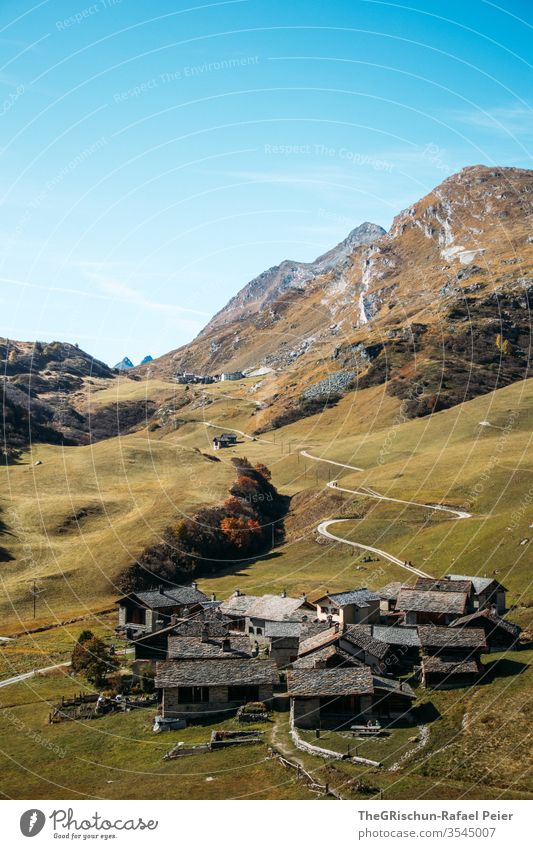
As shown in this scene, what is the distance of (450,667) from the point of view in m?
69.9

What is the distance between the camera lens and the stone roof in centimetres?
9715

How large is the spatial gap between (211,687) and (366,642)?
1627 centimetres

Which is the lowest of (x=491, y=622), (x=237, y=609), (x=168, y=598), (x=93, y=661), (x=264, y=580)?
(x=264, y=580)

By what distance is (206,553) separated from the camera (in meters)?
148

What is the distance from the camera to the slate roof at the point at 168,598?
4107 inches

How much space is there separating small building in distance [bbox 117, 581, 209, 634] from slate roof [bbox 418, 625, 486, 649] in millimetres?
34354

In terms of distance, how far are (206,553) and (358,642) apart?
74039 millimetres

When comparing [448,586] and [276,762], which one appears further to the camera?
[448,586]

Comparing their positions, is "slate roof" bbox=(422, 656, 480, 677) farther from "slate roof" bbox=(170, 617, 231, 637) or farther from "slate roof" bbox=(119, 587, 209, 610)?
"slate roof" bbox=(119, 587, 209, 610)

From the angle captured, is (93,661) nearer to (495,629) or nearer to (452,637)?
(452,637)

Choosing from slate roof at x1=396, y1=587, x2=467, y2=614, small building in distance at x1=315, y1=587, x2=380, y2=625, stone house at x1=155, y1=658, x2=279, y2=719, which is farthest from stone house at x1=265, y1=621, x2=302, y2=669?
slate roof at x1=396, y1=587, x2=467, y2=614

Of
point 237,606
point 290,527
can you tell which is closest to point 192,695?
point 237,606

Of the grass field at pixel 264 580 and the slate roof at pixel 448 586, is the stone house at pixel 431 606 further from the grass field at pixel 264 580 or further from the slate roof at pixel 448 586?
the grass field at pixel 264 580

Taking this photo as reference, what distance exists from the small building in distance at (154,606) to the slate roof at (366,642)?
29.8m
